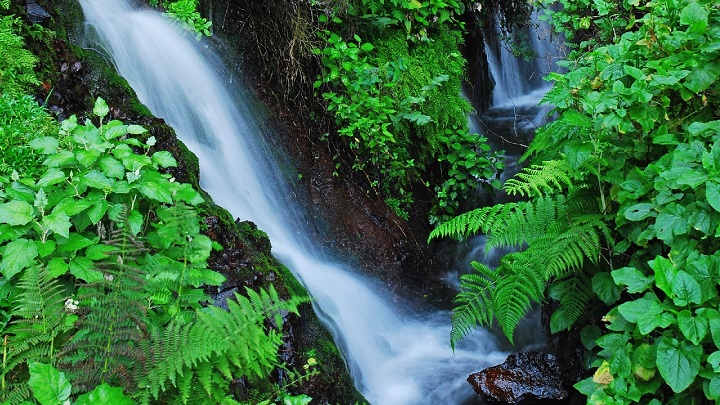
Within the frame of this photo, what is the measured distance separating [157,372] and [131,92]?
3186mm

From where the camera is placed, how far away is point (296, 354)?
11.8 ft

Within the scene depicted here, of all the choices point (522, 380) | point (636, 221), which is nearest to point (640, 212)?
point (636, 221)

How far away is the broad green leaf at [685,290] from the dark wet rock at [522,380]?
1999 millimetres

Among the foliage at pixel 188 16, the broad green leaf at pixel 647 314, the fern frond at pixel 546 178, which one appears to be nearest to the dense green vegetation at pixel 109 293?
the broad green leaf at pixel 647 314

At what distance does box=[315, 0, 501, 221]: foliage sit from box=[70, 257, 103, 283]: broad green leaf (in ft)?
11.6

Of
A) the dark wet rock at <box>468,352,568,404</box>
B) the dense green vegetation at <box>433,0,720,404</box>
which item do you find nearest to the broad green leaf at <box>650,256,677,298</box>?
the dense green vegetation at <box>433,0,720,404</box>

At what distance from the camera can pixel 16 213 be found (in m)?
2.49

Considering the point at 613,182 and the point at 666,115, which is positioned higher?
the point at 666,115

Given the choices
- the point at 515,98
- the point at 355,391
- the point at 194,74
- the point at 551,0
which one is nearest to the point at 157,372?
the point at 355,391

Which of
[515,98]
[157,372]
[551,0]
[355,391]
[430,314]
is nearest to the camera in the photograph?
[157,372]

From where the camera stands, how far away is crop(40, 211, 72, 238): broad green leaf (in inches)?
97.0

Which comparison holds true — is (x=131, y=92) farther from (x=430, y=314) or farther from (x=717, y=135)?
(x=717, y=135)

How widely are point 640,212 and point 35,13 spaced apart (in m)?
4.31

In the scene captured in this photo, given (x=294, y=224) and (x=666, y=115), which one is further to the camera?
(x=294, y=224)
